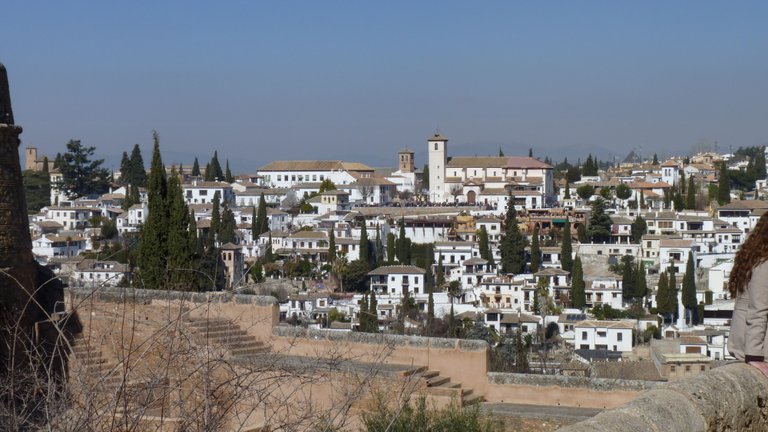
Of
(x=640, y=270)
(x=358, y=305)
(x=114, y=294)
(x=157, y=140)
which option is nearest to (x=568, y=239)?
(x=640, y=270)

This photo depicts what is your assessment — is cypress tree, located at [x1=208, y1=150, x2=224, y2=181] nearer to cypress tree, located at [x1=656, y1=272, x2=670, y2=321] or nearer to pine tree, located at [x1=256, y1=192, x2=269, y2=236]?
pine tree, located at [x1=256, y1=192, x2=269, y2=236]

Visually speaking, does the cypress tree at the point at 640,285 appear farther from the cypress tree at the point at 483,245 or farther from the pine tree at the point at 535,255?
the cypress tree at the point at 483,245

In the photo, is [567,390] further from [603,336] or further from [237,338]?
[603,336]

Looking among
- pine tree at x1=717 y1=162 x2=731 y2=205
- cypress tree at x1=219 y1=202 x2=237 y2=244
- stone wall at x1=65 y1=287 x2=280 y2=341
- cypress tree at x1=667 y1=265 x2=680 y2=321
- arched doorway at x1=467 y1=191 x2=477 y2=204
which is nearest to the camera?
stone wall at x1=65 y1=287 x2=280 y2=341

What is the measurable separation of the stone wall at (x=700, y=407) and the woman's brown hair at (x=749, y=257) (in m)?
0.28

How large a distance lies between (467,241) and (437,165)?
29.1m

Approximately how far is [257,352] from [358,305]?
132 ft

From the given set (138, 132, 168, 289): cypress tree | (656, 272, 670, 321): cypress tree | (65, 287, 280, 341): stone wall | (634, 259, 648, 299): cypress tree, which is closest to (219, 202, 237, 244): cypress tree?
(634, 259, 648, 299): cypress tree

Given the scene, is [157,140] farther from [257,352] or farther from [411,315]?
[411,315]

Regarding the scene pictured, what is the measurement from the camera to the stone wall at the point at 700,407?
2982 millimetres

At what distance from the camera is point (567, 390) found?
7.40 metres

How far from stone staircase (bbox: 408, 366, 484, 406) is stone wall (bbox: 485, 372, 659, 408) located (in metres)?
0.24

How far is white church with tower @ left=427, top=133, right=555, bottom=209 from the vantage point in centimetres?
7988

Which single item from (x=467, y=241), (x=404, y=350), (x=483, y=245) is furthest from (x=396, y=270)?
(x=404, y=350)
